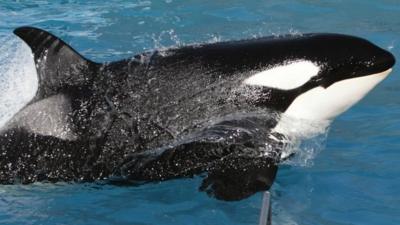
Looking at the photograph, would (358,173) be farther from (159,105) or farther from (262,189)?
(159,105)

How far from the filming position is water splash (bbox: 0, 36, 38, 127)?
665 cm

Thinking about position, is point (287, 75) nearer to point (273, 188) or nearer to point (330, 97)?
point (330, 97)

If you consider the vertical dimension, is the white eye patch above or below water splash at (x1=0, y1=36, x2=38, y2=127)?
above

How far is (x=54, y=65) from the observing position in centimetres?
645

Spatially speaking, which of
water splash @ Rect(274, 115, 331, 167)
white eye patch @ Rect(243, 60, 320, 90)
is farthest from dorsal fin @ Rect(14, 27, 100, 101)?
water splash @ Rect(274, 115, 331, 167)

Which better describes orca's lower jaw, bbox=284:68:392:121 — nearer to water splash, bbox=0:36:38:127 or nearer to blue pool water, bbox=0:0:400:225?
blue pool water, bbox=0:0:400:225

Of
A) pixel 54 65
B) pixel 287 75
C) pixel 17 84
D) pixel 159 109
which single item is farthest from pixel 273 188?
pixel 17 84

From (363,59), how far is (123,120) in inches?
93.8

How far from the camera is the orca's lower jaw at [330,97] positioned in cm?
683

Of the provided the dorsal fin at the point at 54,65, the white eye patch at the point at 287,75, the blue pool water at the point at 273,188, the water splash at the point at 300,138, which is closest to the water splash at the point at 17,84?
the blue pool water at the point at 273,188

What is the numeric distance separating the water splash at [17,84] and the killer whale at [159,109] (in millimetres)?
200

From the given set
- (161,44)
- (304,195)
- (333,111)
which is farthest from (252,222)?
(161,44)

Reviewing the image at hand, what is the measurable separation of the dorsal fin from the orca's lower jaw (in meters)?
2.00

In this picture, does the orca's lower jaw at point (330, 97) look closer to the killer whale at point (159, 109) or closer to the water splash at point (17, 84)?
the killer whale at point (159, 109)
